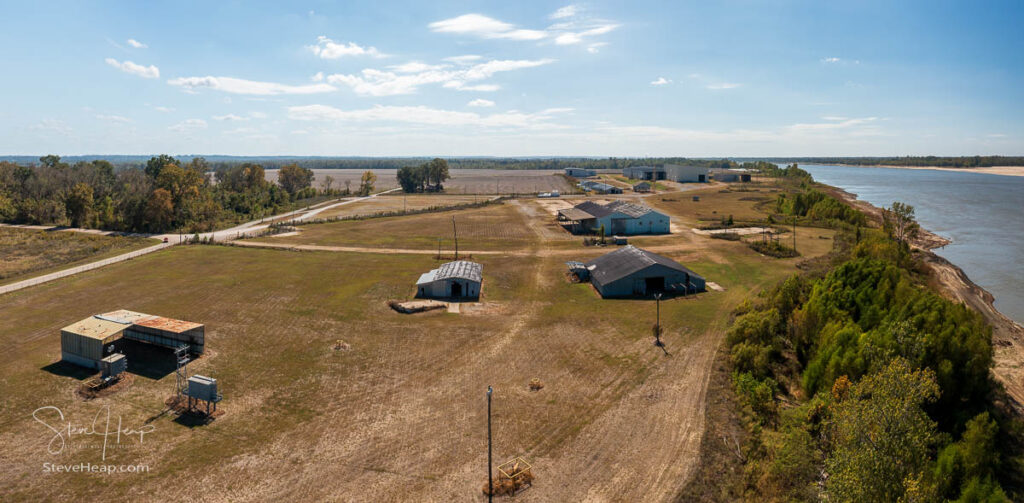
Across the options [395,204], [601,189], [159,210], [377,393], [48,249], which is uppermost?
[601,189]

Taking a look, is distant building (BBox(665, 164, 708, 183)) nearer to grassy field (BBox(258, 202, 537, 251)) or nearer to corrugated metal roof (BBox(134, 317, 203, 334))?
grassy field (BBox(258, 202, 537, 251))

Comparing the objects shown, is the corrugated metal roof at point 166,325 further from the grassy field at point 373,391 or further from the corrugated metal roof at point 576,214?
the corrugated metal roof at point 576,214

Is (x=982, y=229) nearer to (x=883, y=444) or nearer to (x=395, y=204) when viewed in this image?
(x=883, y=444)

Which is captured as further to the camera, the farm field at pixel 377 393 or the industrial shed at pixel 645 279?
the industrial shed at pixel 645 279

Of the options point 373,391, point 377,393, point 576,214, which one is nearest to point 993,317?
point 377,393

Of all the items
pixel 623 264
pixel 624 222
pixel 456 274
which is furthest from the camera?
pixel 624 222

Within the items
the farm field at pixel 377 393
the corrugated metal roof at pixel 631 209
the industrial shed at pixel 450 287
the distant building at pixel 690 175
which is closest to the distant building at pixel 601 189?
the distant building at pixel 690 175
